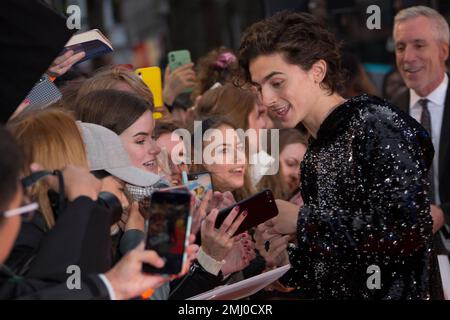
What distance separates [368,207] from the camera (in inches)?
138

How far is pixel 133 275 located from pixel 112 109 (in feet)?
4.99

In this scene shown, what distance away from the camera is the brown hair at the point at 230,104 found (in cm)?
582

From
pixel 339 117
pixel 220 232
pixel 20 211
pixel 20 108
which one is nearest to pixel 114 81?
pixel 20 108

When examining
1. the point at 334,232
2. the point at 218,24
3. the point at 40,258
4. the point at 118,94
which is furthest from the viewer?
the point at 218,24

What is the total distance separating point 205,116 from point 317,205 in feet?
6.70

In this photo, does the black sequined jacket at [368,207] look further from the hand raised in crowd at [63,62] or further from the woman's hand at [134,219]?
the hand raised in crowd at [63,62]

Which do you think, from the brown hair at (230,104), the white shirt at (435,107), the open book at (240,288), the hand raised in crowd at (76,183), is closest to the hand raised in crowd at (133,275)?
the hand raised in crowd at (76,183)

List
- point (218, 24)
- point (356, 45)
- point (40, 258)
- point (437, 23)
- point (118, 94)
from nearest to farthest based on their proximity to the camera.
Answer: point (40, 258), point (118, 94), point (437, 23), point (356, 45), point (218, 24)

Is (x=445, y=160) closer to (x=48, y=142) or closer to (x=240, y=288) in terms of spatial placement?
(x=240, y=288)

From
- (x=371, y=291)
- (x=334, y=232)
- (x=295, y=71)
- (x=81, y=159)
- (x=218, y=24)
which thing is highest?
(x=218, y=24)

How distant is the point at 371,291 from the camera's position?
357 cm

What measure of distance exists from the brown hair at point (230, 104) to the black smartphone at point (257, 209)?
2016mm
